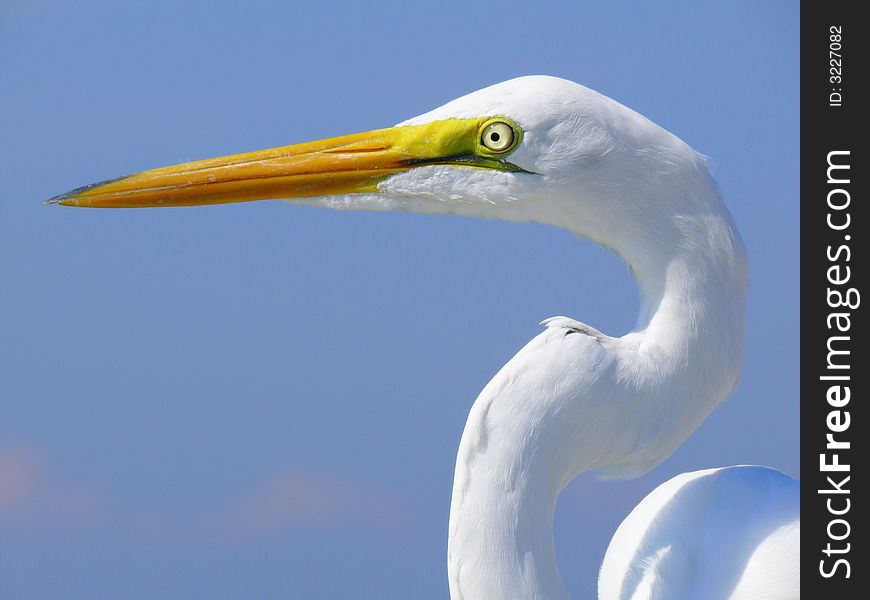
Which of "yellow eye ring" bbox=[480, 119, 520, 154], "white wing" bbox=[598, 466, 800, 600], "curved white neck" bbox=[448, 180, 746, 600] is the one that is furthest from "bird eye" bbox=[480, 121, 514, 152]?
"white wing" bbox=[598, 466, 800, 600]

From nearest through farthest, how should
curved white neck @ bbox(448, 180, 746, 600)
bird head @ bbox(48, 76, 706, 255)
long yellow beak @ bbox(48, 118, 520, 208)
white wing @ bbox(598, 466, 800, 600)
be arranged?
curved white neck @ bbox(448, 180, 746, 600) < bird head @ bbox(48, 76, 706, 255) < long yellow beak @ bbox(48, 118, 520, 208) < white wing @ bbox(598, 466, 800, 600)

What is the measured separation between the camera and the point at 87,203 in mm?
2930

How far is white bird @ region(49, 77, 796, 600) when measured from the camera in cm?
233

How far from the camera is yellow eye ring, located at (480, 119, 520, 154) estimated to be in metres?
2.55

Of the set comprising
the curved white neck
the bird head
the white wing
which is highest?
the bird head

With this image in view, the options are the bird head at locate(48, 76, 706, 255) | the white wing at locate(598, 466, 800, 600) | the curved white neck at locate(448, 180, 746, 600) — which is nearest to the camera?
the curved white neck at locate(448, 180, 746, 600)

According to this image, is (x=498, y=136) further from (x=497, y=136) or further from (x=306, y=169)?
(x=306, y=169)

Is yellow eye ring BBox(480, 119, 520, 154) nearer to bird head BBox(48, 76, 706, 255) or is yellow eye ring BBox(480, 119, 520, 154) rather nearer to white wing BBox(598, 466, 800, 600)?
bird head BBox(48, 76, 706, 255)

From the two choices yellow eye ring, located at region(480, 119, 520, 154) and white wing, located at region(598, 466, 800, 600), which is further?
white wing, located at region(598, 466, 800, 600)

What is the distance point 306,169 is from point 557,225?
0.67m

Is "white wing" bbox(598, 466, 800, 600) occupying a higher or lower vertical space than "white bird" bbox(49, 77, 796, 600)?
lower

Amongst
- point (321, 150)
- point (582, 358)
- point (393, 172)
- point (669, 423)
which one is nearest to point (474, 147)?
point (393, 172)

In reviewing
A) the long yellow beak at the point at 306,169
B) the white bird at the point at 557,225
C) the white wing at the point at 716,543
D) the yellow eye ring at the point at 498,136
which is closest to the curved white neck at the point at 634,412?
the white bird at the point at 557,225
